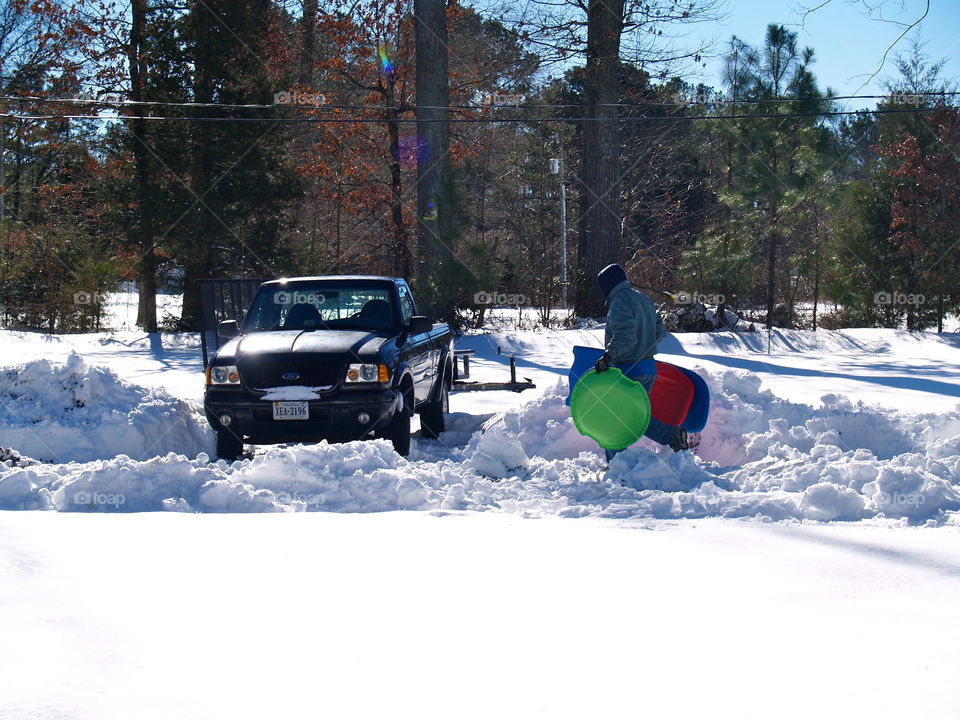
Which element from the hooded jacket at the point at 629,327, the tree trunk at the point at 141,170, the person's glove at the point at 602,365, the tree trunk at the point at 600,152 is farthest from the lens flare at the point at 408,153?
the person's glove at the point at 602,365

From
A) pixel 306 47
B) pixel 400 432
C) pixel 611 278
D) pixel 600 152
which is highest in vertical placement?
pixel 306 47

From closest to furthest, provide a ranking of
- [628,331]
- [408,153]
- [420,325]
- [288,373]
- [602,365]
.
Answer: [602,365], [628,331], [288,373], [420,325], [408,153]

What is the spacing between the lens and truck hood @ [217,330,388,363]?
8758 millimetres

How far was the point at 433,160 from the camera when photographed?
77.9 ft

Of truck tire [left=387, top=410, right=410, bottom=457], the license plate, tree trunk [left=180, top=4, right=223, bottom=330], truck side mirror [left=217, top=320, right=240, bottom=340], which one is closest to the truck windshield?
truck side mirror [left=217, top=320, right=240, bottom=340]

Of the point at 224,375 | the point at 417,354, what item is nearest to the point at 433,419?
the point at 417,354

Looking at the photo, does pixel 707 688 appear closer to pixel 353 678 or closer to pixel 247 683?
pixel 353 678

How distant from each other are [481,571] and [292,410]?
3.85 meters

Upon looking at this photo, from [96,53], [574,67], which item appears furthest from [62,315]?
[574,67]

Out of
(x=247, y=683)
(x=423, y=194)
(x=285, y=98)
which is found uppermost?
(x=285, y=98)

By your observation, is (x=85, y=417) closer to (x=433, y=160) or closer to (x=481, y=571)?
(x=481, y=571)

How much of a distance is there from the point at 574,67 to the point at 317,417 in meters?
19.9

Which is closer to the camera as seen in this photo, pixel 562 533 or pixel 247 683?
pixel 247 683

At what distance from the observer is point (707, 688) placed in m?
3.65
